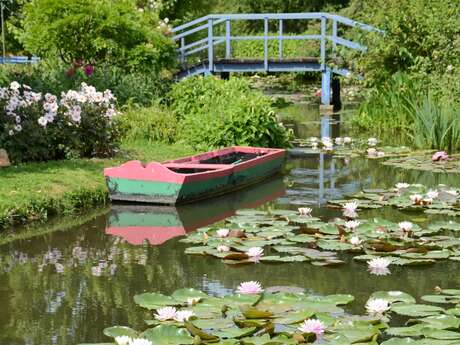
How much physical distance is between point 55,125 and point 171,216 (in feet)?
9.18

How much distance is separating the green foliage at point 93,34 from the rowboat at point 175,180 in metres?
7.17

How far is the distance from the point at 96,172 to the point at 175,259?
11.8ft

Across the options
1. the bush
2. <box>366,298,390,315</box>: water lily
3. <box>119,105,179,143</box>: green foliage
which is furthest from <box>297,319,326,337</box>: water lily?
<box>119,105,179,143</box>: green foliage

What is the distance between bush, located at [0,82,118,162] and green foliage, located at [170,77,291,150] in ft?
5.82

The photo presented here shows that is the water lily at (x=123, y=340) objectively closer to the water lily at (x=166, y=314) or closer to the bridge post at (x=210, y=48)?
the water lily at (x=166, y=314)

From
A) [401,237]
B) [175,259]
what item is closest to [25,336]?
[175,259]

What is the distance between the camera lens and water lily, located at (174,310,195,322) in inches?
221

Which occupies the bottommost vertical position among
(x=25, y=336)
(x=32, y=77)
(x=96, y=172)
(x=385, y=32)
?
(x=25, y=336)

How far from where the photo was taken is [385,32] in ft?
64.3

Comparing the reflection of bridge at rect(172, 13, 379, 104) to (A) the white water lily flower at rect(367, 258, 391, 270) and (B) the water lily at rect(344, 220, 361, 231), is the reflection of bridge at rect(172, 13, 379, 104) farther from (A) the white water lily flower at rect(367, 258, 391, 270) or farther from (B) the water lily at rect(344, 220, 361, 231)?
(A) the white water lily flower at rect(367, 258, 391, 270)

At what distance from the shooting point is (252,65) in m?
23.7

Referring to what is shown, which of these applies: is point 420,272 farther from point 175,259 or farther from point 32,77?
point 32,77

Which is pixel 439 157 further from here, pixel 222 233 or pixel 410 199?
pixel 222 233

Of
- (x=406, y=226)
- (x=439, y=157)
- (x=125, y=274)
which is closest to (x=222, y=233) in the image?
(x=125, y=274)
